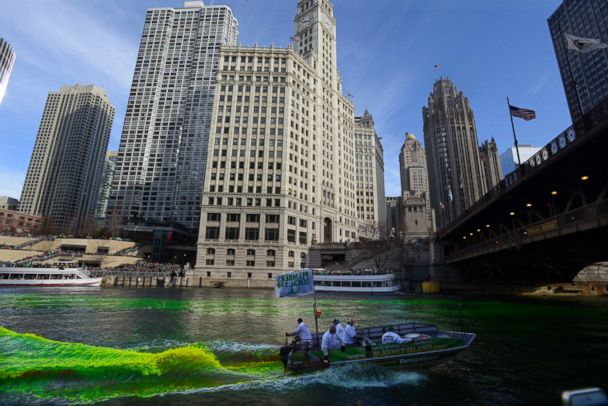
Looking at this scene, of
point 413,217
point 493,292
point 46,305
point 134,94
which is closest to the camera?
point 46,305

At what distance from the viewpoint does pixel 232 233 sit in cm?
8162

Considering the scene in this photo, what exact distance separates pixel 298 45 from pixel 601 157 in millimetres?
119245

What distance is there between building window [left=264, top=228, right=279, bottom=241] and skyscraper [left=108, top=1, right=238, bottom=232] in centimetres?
9075

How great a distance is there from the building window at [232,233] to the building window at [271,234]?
7427mm

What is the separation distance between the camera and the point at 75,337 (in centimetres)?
2000

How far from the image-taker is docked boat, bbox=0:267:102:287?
62.9 m

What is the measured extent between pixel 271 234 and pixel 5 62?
608 ft

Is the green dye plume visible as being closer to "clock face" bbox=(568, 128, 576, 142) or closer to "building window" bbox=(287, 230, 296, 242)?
"clock face" bbox=(568, 128, 576, 142)

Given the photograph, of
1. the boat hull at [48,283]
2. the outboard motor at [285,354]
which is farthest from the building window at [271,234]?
the outboard motor at [285,354]

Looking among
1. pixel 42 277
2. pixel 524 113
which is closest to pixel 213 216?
pixel 42 277

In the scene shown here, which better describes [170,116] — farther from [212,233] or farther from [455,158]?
[455,158]

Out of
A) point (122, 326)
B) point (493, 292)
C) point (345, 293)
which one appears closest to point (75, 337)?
point (122, 326)

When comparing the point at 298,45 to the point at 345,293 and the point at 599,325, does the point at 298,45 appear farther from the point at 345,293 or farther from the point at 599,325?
the point at 599,325

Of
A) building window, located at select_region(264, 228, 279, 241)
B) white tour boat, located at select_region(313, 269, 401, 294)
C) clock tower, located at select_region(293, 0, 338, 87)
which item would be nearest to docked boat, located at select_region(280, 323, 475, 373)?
white tour boat, located at select_region(313, 269, 401, 294)
